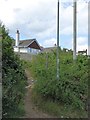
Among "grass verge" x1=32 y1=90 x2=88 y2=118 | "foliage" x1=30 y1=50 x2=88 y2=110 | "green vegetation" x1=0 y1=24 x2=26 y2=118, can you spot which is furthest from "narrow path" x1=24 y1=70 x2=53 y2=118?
"green vegetation" x1=0 y1=24 x2=26 y2=118

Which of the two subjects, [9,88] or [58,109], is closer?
[9,88]

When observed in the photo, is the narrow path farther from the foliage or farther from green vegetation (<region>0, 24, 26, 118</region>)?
green vegetation (<region>0, 24, 26, 118</region>)

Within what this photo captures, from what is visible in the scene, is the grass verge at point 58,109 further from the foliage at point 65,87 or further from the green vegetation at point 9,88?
the green vegetation at point 9,88

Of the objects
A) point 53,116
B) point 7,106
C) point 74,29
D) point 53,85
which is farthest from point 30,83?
point 7,106

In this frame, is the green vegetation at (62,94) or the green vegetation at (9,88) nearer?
the green vegetation at (9,88)

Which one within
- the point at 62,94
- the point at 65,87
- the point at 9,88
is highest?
the point at 9,88

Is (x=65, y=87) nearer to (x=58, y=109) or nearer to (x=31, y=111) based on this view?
(x=58, y=109)

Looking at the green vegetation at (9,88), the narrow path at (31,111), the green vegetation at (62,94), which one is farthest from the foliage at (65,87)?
the green vegetation at (9,88)

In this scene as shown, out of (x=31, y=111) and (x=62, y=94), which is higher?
(x=62, y=94)

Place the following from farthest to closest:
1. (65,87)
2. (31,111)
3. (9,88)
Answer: (65,87), (31,111), (9,88)

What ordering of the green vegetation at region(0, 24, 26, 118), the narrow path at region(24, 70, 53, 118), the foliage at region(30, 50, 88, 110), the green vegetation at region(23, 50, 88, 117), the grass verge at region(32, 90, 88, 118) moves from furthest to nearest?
1. the foliage at region(30, 50, 88, 110)
2. the green vegetation at region(23, 50, 88, 117)
3. the grass verge at region(32, 90, 88, 118)
4. the narrow path at region(24, 70, 53, 118)
5. the green vegetation at region(0, 24, 26, 118)

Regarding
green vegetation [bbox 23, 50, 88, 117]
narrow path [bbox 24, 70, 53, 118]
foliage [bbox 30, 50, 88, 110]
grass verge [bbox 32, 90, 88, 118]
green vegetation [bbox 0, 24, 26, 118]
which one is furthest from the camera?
foliage [bbox 30, 50, 88, 110]

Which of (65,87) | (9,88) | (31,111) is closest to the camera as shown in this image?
(9,88)

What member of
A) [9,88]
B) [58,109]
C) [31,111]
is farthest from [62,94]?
[9,88]
